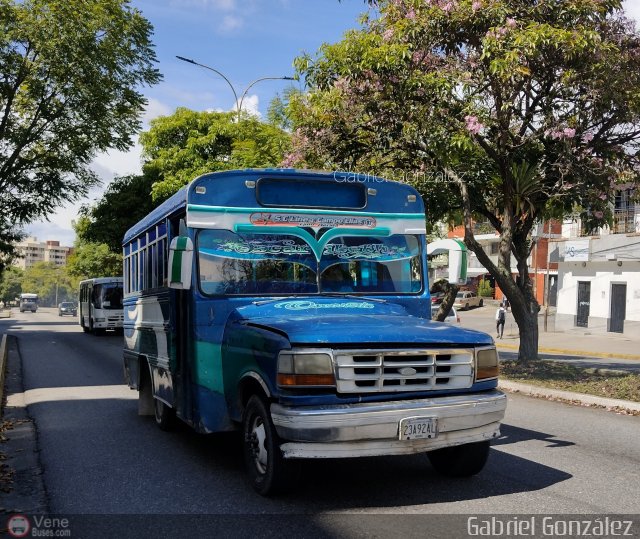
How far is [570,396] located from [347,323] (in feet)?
24.2

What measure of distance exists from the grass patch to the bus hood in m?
6.30

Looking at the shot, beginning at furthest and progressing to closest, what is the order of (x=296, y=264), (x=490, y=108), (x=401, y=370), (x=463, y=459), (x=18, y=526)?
(x=490, y=108), (x=296, y=264), (x=463, y=459), (x=401, y=370), (x=18, y=526)

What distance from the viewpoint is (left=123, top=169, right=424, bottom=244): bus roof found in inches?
259

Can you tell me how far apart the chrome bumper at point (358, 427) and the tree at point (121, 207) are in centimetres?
3257

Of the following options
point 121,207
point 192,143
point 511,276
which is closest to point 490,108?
point 511,276

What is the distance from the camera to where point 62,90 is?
2850 cm

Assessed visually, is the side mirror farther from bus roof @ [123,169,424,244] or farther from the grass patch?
the grass patch

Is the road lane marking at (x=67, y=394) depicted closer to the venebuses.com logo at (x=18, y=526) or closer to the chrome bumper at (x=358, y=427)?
the venebuses.com logo at (x=18, y=526)

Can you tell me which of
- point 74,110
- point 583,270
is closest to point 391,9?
point 74,110

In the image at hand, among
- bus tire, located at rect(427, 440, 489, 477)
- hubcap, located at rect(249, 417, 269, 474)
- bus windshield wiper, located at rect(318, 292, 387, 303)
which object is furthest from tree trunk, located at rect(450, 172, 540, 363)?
hubcap, located at rect(249, 417, 269, 474)

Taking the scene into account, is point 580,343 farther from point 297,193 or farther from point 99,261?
point 99,261

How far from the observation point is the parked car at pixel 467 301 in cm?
5719

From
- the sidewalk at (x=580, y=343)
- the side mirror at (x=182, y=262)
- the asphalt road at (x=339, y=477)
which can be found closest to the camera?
the asphalt road at (x=339, y=477)

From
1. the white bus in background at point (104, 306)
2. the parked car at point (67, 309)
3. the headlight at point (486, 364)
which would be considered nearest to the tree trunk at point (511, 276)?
the headlight at point (486, 364)
